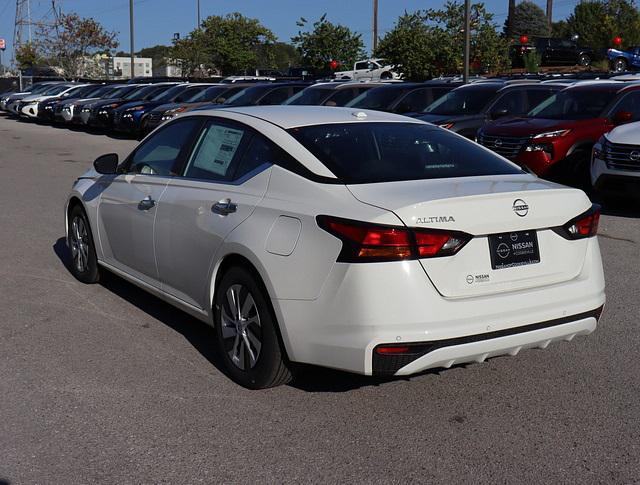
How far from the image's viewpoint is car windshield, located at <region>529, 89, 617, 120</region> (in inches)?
506

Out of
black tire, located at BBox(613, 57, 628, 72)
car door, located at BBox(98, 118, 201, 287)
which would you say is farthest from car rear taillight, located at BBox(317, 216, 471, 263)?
black tire, located at BBox(613, 57, 628, 72)

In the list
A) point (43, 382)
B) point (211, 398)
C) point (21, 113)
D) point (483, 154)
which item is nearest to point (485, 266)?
point (483, 154)

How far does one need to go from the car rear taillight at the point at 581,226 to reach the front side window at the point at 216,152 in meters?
1.94

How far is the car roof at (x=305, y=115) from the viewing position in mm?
5207

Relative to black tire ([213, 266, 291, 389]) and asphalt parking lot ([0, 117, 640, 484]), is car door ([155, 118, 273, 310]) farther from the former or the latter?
asphalt parking lot ([0, 117, 640, 484])

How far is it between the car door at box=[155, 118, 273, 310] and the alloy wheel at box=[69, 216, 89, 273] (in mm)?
1688

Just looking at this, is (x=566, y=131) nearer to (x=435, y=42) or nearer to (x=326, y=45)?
(x=435, y=42)

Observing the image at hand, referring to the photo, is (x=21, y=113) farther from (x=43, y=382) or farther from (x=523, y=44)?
(x=43, y=382)

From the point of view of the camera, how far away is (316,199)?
4.38 metres

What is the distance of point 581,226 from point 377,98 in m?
13.4

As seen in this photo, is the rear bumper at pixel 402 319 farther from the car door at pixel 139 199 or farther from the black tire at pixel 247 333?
the car door at pixel 139 199

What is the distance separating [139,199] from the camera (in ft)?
19.4

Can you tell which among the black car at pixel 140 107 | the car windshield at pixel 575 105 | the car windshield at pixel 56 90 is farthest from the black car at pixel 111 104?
the car windshield at pixel 575 105

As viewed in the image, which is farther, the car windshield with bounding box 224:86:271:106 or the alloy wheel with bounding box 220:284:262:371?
the car windshield with bounding box 224:86:271:106
